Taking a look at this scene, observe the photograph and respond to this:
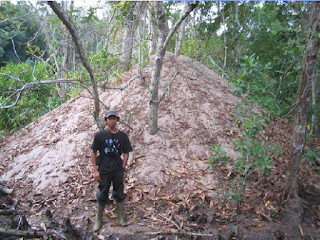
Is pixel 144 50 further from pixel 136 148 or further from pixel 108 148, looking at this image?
pixel 108 148

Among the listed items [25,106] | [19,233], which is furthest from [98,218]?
[25,106]

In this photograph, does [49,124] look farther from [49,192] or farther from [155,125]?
[155,125]

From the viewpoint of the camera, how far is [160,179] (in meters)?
4.84

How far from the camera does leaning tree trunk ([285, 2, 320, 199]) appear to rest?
3951 mm

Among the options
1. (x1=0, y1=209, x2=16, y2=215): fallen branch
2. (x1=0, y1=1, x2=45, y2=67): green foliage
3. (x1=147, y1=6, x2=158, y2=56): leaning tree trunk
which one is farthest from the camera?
(x1=0, y1=1, x2=45, y2=67): green foliage

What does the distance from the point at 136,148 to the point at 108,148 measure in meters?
1.53

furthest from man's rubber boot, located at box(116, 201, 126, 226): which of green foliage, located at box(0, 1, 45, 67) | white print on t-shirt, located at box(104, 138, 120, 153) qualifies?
green foliage, located at box(0, 1, 45, 67)

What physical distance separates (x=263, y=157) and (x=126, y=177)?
7.90ft

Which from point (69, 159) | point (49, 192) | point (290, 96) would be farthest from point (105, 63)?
point (290, 96)

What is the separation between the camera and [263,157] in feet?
11.9

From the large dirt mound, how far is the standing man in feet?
1.93

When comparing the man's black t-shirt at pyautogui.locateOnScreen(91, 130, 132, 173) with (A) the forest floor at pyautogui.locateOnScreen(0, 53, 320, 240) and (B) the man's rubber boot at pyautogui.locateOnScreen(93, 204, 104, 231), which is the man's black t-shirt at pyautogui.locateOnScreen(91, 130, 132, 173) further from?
(A) the forest floor at pyautogui.locateOnScreen(0, 53, 320, 240)

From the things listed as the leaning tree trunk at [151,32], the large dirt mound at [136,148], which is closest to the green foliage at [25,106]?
the large dirt mound at [136,148]

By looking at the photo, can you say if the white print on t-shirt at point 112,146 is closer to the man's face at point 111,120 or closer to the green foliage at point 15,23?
the man's face at point 111,120
